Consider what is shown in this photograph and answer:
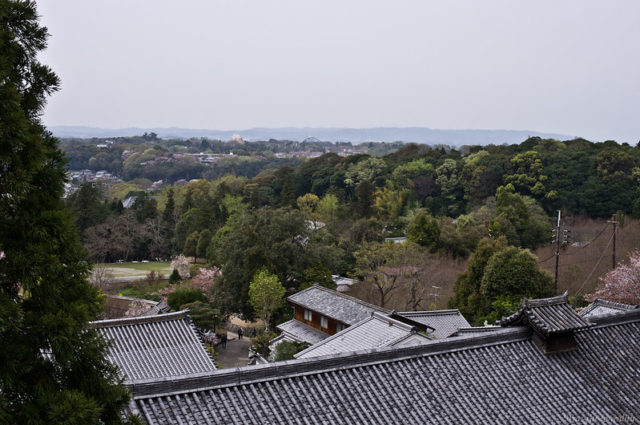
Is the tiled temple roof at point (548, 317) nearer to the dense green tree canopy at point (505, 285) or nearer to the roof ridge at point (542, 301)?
the roof ridge at point (542, 301)

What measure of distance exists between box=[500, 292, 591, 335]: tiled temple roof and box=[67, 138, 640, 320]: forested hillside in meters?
10.4

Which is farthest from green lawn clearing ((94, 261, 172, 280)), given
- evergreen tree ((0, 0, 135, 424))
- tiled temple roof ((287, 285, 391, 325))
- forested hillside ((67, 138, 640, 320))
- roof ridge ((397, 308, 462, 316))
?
evergreen tree ((0, 0, 135, 424))

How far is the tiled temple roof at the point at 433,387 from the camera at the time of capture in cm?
633

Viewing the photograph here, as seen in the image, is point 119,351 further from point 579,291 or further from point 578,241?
point 578,241

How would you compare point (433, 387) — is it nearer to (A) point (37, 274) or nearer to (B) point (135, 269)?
(A) point (37, 274)

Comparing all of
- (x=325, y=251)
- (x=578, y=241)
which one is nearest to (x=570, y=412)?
(x=325, y=251)

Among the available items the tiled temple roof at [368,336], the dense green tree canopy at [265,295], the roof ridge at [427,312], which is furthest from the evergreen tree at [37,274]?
the dense green tree canopy at [265,295]

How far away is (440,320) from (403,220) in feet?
74.5

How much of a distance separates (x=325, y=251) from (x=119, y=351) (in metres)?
15.2

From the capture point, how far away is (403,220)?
41875mm

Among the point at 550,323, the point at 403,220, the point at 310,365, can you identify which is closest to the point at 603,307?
the point at 550,323

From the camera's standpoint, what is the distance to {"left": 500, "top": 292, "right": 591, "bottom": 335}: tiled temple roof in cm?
861

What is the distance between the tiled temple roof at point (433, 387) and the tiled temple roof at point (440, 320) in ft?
31.9

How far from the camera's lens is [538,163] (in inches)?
1634
